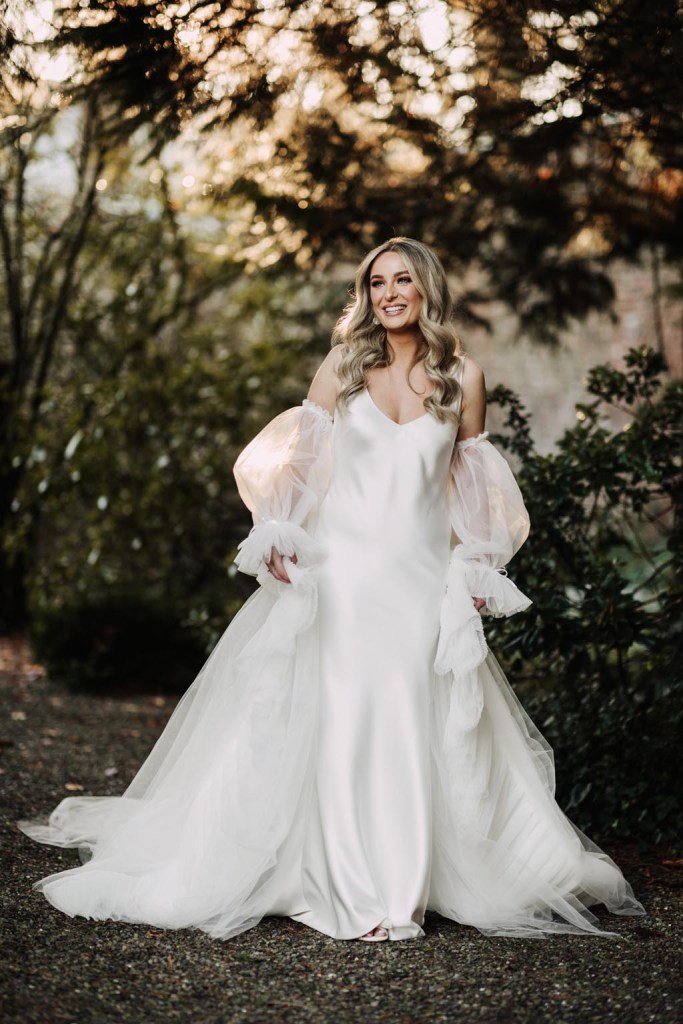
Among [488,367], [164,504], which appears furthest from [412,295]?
[488,367]

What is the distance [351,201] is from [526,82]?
166cm

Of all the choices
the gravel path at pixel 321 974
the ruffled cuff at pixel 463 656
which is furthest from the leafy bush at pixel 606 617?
the ruffled cuff at pixel 463 656

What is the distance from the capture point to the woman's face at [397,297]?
11.7 feet

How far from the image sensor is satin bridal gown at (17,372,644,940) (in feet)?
10.4

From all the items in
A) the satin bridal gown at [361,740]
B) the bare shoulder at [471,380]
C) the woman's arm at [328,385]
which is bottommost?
the satin bridal gown at [361,740]

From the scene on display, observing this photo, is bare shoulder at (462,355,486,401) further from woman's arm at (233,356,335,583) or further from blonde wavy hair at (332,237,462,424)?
woman's arm at (233,356,335,583)

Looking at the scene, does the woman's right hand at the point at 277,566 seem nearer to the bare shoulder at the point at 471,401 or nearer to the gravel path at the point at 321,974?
the bare shoulder at the point at 471,401

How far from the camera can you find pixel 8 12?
12.0 feet

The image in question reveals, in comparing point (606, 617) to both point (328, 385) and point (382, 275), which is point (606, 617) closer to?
point (328, 385)

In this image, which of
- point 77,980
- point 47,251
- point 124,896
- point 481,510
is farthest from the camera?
point 47,251

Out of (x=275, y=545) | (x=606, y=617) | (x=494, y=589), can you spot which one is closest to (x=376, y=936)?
(x=494, y=589)

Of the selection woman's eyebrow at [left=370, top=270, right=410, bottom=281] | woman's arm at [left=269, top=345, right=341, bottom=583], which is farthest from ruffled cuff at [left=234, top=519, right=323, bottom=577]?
woman's eyebrow at [left=370, top=270, right=410, bottom=281]

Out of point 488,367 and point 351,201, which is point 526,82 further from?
point 488,367

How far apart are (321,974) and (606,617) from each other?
1958 mm
